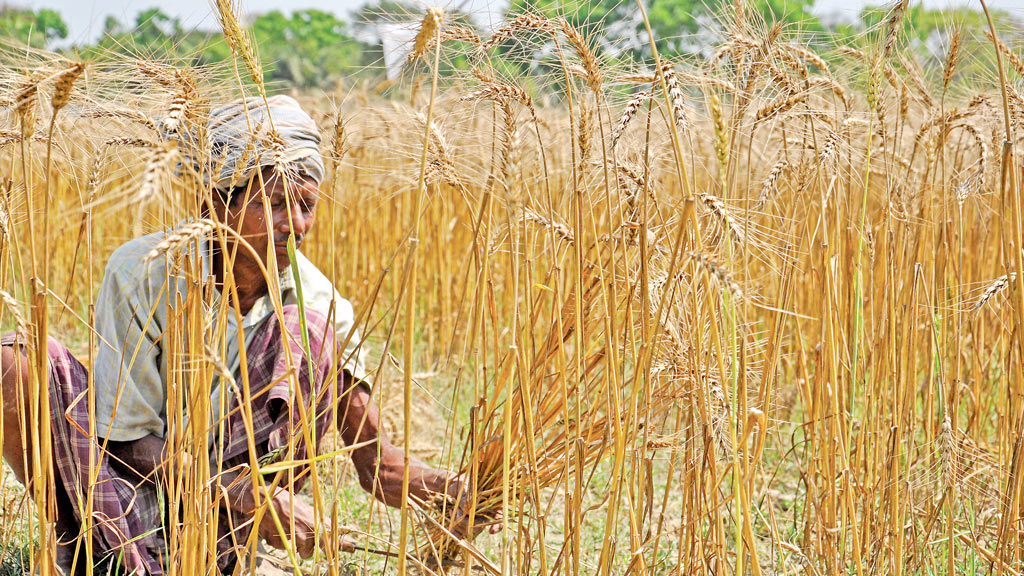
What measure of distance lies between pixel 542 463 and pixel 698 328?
545mm

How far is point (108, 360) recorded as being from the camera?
1.44 m

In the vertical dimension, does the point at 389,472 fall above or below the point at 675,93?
below

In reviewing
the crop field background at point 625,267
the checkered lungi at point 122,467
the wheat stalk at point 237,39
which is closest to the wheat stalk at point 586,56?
the crop field background at point 625,267

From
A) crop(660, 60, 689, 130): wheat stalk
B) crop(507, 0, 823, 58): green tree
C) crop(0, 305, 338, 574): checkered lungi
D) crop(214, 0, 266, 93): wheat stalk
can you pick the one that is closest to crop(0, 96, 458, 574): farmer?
crop(0, 305, 338, 574): checkered lungi

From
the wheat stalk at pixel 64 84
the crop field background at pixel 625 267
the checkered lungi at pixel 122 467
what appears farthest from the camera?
the checkered lungi at pixel 122 467

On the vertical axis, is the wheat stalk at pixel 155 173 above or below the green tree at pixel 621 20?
below

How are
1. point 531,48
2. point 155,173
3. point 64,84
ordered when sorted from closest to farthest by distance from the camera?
point 155,173
point 64,84
point 531,48

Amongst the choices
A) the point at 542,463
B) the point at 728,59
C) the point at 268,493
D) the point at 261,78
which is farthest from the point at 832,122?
the point at 268,493

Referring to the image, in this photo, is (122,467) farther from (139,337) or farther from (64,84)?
(64,84)

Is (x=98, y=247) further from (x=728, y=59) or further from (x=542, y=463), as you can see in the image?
(x=728, y=59)

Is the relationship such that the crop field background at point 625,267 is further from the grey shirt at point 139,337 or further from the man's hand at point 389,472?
the grey shirt at point 139,337

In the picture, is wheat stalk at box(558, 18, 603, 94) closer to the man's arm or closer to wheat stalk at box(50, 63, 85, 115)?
wheat stalk at box(50, 63, 85, 115)

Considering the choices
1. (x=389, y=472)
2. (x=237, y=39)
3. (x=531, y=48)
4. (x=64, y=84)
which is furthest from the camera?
(x=389, y=472)

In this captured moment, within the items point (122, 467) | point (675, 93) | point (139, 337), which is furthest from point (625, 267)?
point (122, 467)
